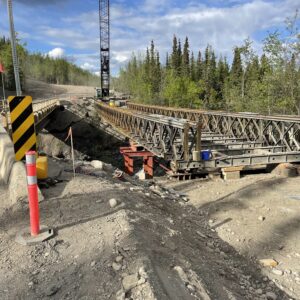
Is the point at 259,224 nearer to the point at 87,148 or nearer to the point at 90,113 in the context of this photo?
the point at 87,148

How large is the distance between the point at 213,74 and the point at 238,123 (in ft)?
194

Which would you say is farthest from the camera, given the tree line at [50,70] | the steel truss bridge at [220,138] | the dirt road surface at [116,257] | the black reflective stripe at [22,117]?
the tree line at [50,70]

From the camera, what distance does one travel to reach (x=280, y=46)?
2214 cm

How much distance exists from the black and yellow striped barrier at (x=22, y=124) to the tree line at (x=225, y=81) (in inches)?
794

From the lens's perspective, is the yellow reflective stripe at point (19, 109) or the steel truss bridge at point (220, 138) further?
the steel truss bridge at point (220, 138)

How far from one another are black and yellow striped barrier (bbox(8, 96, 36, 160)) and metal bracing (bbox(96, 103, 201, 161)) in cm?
586

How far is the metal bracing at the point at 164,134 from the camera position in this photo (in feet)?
37.1

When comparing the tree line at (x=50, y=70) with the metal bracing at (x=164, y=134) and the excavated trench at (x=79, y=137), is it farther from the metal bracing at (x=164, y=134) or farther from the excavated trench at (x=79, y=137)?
the metal bracing at (x=164, y=134)

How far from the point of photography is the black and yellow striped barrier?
6.08m

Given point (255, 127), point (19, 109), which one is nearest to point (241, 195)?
point (19, 109)

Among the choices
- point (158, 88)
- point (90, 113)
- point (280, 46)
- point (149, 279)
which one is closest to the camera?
point (149, 279)

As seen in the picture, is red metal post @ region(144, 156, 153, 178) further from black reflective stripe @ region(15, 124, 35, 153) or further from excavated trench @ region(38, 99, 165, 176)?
excavated trench @ region(38, 99, 165, 176)

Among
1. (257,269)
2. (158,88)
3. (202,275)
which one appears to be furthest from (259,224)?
(158,88)

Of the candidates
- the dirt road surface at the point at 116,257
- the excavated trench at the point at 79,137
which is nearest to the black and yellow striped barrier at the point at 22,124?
the dirt road surface at the point at 116,257
